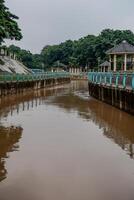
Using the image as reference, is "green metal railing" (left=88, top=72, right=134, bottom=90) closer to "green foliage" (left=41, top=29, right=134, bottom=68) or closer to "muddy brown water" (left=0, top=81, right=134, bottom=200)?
"muddy brown water" (left=0, top=81, right=134, bottom=200)

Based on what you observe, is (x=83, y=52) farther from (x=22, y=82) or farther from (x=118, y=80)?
(x=118, y=80)

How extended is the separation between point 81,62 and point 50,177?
351 ft

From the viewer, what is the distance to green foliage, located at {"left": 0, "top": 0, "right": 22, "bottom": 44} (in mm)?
37094

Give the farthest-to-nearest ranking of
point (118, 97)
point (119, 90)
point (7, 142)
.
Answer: point (118, 97) → point (119, 90) → point (7, 142)

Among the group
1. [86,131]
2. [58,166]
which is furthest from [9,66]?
[58,166]

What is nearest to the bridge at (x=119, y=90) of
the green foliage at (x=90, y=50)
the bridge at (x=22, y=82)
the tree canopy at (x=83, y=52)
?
the bridge at (x=22, y=82)

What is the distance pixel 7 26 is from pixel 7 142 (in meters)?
26.7

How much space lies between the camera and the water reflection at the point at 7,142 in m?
11.7

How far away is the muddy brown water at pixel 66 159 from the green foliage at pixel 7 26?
1707cm

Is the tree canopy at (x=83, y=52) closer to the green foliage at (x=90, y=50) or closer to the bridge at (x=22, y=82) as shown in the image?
the green foliage at (x=90, y=50)

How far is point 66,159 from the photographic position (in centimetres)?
1260

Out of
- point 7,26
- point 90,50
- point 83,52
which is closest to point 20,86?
point 7,26

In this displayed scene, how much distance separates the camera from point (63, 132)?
17.9m

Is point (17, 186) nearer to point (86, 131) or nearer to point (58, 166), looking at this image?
point (58, 166)
